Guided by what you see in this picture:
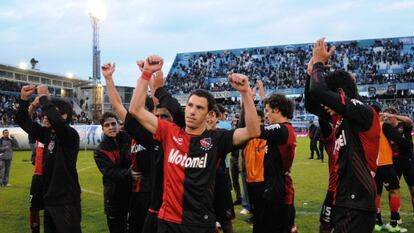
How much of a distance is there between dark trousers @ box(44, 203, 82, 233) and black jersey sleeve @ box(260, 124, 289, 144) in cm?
258

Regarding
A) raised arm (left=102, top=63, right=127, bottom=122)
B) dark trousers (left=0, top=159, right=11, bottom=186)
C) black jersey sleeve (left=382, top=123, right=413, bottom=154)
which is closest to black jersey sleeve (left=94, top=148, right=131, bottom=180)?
raised arm (left=102, top=63, right=127, bottom=122)

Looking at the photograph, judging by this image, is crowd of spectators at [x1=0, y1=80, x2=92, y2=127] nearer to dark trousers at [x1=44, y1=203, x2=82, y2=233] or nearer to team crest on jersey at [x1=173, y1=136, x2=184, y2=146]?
dark trousers at [x1=44, y1=203, x2=82, y2=233]

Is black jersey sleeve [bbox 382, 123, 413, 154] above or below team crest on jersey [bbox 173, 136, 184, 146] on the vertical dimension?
below

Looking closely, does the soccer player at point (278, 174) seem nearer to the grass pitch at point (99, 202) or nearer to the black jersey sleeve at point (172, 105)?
the black jersey sleeve at point (172, 105)

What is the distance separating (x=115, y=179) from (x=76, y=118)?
47208mm

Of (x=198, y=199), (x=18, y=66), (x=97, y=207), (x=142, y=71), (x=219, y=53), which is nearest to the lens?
(x=198, y=199)

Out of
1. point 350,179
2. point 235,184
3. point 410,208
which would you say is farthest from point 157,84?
point 410,208

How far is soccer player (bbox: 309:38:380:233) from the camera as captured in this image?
3965mm

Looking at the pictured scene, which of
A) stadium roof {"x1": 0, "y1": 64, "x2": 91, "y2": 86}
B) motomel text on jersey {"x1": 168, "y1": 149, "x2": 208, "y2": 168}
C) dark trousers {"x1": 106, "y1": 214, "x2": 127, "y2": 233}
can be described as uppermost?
stadium roof {"x1": 0, "y1": 64, "x2": 91, "y2": 86}

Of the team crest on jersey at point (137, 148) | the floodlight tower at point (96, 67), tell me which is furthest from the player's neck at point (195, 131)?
the floodlight tower at point (96, 67)

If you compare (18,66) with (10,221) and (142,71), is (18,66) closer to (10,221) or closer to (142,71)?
(10,221)

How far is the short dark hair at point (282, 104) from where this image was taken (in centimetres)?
548

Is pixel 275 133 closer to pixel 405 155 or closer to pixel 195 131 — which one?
pixel 195 131

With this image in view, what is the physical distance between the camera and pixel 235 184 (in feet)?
34.9
